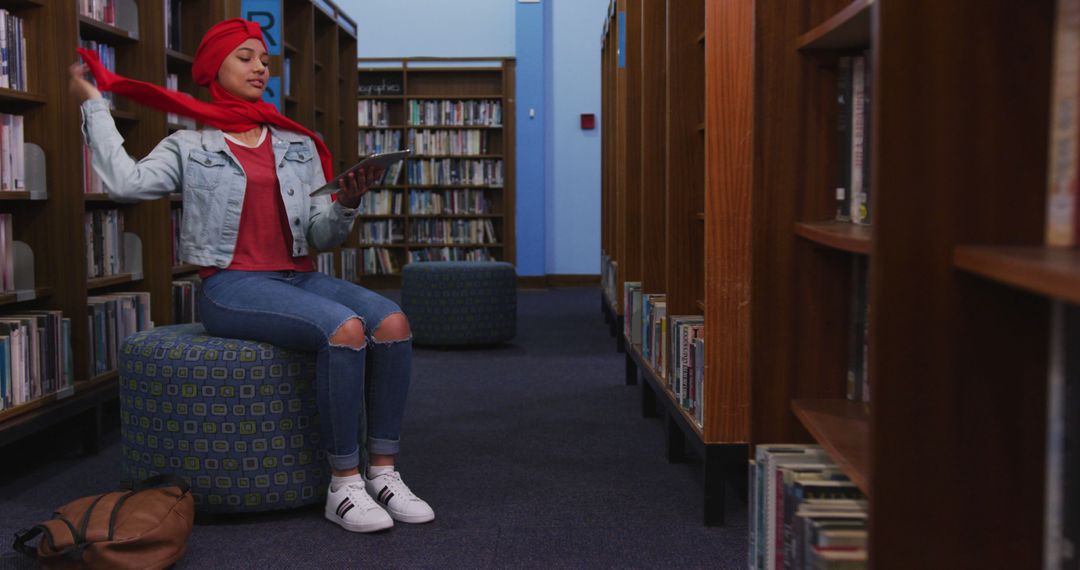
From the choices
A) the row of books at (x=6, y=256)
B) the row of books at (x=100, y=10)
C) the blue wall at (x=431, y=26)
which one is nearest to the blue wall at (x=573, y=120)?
the blue wall at (x=431, y=26)

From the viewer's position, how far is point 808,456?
61.2 inches

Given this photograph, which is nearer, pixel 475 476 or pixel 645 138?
pixel 475 476

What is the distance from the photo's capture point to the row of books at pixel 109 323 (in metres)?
3.33

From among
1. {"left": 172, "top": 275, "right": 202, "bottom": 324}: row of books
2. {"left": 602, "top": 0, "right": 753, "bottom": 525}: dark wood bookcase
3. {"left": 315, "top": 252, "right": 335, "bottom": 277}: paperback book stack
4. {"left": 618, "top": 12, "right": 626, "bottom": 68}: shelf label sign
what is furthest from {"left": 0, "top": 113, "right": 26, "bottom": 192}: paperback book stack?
{"left": 315, "top": 252, "right": 335, "bottom": 277}: paperback book stack

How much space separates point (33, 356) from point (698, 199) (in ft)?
6.49

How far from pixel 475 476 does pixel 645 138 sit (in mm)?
1342

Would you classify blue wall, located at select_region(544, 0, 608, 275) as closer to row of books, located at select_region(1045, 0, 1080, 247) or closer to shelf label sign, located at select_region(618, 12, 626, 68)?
shelf label sign, located at select_region(618, 12, 626, 68)

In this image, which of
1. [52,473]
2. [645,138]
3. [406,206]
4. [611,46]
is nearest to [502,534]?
[52,473]

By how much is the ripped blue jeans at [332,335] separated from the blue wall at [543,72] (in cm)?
660

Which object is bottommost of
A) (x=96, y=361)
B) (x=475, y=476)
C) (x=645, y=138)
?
(x=475, y=476)

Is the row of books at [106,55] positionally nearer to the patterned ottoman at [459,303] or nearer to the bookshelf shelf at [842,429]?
the patterned ottoman at [459,303]

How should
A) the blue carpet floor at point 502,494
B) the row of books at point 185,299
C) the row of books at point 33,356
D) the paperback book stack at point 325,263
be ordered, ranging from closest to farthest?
the blue carpet floor at point 502,494 → the row of books at point 33,356 → the row of books at point 185,299 → the paperback book stack at point 325,263

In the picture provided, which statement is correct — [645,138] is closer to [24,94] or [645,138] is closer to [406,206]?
[24,94]

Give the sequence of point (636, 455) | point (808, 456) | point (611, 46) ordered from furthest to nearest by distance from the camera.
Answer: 1. point (611, 46)
2. point (636, 455)
3. point (808, 456)
